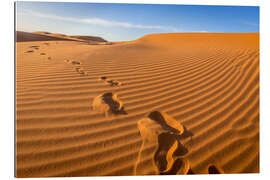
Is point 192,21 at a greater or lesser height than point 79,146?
greater

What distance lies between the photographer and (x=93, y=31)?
7.52ft

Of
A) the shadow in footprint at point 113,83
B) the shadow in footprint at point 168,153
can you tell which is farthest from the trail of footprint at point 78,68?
the shadow in footprint at point 168,153

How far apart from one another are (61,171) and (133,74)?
152 centimetres

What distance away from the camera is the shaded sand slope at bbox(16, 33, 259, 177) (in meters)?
1.35

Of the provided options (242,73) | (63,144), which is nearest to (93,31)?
(63,144)

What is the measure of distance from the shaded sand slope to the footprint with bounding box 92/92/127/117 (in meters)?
0.03

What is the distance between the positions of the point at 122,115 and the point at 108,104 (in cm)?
21

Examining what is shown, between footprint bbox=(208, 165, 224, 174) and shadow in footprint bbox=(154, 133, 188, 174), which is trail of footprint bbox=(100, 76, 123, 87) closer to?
shadow in footprint bbox=(154, 133, 188, 174)

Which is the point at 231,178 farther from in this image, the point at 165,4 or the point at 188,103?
the point at 165,4

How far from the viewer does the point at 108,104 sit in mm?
1666

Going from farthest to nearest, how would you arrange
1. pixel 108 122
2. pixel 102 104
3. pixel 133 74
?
1. pixel 133 74
2. pixel 102 104
3. pixel 108 122

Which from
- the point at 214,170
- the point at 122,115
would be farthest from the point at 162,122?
the point at 214,170

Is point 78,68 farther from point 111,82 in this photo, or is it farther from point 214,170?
point 214,170

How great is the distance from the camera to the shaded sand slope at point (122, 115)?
1.35 m
